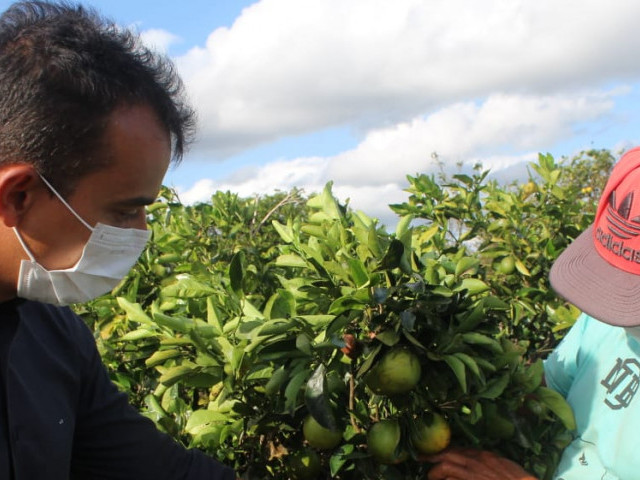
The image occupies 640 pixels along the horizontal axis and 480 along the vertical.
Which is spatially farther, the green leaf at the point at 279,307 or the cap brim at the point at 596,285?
the green leaf at the point at 279,307

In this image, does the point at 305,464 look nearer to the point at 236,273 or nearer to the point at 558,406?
the point at 236,273

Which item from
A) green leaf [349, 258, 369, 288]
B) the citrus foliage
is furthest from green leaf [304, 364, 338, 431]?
green leaf [349, 258, 369, 288]

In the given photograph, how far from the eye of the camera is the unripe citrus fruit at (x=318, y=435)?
176 centimetres

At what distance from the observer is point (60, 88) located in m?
1.35

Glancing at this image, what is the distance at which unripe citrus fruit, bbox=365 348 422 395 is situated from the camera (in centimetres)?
161

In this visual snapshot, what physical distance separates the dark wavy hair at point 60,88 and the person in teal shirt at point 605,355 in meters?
1.10

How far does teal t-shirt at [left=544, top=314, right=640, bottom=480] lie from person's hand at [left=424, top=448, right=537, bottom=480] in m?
0.19

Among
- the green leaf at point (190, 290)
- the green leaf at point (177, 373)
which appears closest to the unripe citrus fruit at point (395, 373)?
the green leaf at point (177, 373)

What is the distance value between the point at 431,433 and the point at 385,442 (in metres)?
0.12

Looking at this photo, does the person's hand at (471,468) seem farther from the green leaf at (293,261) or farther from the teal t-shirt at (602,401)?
the green leaf at (293,261)

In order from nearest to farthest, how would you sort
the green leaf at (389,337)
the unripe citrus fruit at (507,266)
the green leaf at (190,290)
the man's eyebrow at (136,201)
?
the man's eyebrow at (136,201), the green leaf at (389,337), the green leaf at (190,290), the unripe citrus fruit at (507,266)

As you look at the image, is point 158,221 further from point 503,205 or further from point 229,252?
point 503,205

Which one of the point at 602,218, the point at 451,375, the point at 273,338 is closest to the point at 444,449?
the point at 451,375

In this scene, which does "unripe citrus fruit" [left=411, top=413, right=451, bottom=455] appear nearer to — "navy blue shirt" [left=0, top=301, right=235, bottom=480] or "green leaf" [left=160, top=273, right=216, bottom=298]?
"navy blue shirt" [left=0, top=301, right=235, bottom=480]
